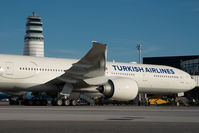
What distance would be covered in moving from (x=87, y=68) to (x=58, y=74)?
10.3 ft

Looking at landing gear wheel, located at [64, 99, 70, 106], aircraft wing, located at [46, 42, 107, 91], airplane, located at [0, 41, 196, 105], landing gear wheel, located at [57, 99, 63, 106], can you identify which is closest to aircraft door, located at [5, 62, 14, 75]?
airplane, located at [0, 41, 196, 105]

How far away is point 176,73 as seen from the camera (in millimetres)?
30031

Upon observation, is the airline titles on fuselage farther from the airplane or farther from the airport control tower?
the airport control tower

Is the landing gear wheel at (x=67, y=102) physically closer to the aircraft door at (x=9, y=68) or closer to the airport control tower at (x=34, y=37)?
the aircraft door at (x=9, y=68)

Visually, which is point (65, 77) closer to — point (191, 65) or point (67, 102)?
point (67, 102)

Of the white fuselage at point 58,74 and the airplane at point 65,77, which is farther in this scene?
the white fuselage at point 58,74

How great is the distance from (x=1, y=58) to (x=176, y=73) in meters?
15.7

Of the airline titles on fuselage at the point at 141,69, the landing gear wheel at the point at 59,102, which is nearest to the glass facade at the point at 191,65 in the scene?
the airline titles on fuselage at the point at 141,69

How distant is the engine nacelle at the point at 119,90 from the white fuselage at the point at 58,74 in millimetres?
3779

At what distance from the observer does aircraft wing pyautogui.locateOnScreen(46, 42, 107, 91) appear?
21464 millimetres

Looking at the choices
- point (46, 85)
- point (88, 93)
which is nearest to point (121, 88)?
point (88, 93)

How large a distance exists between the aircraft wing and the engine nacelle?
1069 millimetres

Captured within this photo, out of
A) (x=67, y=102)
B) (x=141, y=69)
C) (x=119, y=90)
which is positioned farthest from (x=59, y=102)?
(x=141, y=69)

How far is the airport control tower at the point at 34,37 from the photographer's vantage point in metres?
140
